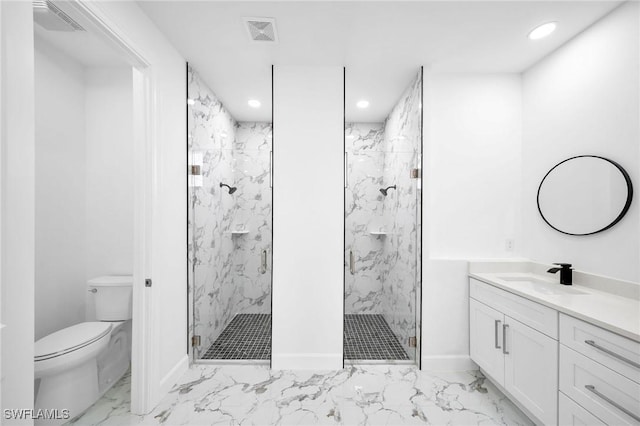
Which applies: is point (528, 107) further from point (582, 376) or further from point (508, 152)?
point (582, 376)

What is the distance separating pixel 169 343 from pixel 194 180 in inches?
49.9

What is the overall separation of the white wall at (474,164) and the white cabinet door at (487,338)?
0.45 m

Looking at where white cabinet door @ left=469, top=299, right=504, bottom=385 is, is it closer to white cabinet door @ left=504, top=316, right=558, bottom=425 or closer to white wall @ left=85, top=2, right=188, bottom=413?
white cabinet door @ left=504, top=316, right=558, bottom=425

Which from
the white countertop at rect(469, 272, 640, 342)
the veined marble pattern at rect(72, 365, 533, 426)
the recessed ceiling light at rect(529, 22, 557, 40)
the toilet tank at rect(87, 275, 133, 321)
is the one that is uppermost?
the recessed ceiling light at rect(529, 22, 557, 40)

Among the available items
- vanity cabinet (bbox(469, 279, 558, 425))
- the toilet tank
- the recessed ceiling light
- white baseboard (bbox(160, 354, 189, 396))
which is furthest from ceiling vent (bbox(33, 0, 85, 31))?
vanity cabinet (bbox(469, 279, 558, 425))

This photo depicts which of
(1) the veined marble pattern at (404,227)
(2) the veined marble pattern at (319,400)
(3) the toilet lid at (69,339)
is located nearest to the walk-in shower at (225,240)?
(2) the veined marble pattern at (319,400)

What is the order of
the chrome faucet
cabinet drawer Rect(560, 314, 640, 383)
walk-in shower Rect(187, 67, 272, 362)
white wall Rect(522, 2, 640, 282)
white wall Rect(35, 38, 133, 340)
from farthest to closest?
walk-in shower Rect(187, 67, 272, 362) < white wall Rect(35, 38, 133, 340) < the chrome faucet < white wall Rect(522, 2, 640, 282) < cabinet drawer Rect(560, 314, 640, 383)

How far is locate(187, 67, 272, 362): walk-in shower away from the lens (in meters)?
2.41

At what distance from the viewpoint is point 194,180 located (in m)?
2.37

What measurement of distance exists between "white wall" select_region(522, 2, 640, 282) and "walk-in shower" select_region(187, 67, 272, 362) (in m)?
2.18

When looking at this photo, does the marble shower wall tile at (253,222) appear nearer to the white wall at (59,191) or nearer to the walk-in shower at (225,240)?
the walk-in shower at (225,240)

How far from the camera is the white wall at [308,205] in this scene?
7.73 ft

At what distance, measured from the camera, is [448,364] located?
231 centimetres

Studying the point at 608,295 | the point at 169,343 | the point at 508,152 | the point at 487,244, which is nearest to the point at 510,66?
the point at 508,152
